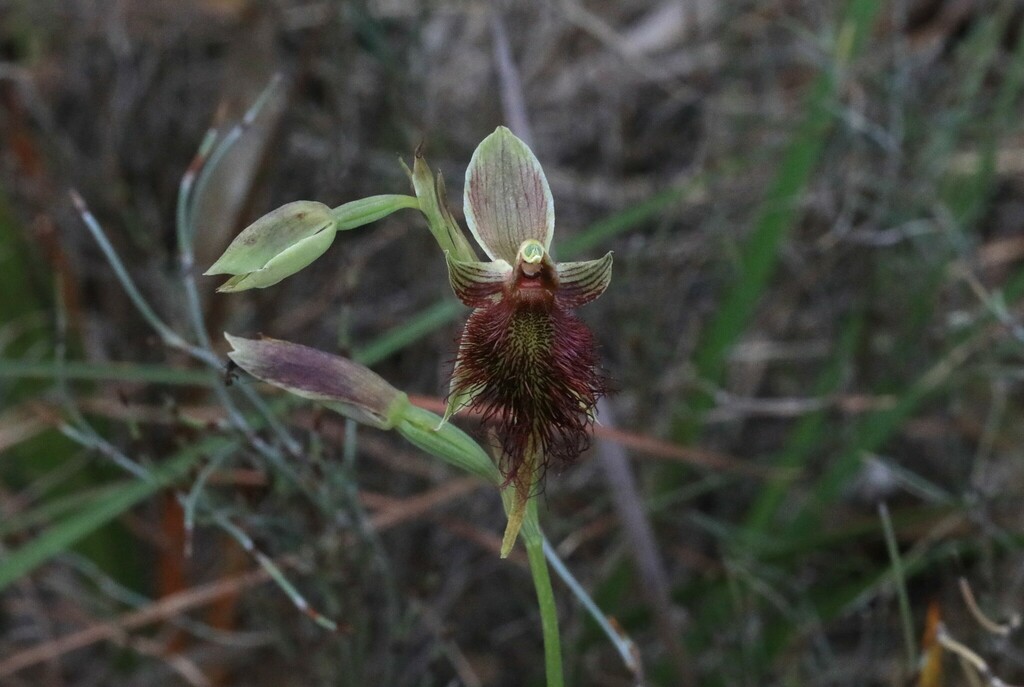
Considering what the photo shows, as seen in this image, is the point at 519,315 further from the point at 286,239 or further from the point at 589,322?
the point at 589,322

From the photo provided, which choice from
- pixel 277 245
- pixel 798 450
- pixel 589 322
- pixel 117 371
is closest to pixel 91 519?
pixel 117 371

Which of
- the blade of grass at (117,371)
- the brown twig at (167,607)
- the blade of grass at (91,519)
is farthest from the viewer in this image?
the brown twig at (167,607)

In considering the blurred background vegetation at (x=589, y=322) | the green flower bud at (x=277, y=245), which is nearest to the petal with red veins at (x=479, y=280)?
the green flower bud at (x=277, y=245)

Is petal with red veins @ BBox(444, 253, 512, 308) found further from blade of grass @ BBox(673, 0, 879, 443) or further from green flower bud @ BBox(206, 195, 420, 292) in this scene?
blade of grass @ BBox(673, 0, 879, 443)

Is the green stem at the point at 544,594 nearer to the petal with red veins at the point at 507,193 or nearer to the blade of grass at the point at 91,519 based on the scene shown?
the petal with red veins at the point at 507,193

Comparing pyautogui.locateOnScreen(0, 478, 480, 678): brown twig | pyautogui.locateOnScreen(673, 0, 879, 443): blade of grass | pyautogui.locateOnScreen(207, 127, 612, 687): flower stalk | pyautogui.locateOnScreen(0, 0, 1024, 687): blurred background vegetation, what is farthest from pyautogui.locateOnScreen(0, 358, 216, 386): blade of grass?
pyautogui.locateOnScreen(673, 0, 879, 443): blade of grass

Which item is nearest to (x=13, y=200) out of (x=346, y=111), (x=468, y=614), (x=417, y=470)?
(x=346, y=111)

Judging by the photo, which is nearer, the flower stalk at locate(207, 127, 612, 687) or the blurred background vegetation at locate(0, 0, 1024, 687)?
the flower stalk at locate(207, 127, 612, 687)
